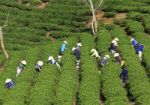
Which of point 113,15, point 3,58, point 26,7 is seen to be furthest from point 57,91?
point 26,7

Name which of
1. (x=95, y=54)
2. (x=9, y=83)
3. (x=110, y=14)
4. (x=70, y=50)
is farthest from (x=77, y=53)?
(x=110, y=14)

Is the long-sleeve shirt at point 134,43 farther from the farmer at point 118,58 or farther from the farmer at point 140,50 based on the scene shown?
the farmer at point 118,58

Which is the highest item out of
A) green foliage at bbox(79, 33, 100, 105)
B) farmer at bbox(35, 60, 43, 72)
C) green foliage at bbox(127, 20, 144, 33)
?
green foliage at bbox(79, 33, 100, 105)

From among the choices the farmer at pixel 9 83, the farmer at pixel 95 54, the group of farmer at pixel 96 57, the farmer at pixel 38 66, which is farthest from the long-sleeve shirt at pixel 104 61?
Result: the farmer at pixel 9 83

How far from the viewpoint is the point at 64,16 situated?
39344 mm

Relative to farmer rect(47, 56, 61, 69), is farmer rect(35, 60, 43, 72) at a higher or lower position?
lower

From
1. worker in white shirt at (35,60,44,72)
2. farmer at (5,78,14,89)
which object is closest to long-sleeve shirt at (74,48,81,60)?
worker in white shirt at (35,60,44,72)

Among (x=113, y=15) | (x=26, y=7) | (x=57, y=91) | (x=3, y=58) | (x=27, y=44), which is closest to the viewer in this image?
(x=57, y=91)

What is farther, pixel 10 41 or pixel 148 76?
pixel 10 41

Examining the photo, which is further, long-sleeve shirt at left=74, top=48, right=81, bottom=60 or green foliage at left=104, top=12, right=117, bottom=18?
green foliage at left=104, top=12, right=117, bottom=18

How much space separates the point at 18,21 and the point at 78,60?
11313 mm

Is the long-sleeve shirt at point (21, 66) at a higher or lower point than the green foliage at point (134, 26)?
lower

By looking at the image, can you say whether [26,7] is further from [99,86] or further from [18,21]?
[99,86]

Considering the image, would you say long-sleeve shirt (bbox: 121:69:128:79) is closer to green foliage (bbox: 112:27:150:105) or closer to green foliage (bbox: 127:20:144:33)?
green foliage (bbox: 112:27:150:105)
